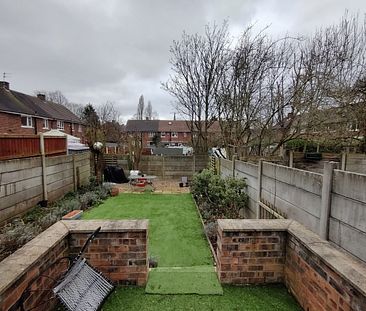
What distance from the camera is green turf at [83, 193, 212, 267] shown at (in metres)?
4.23

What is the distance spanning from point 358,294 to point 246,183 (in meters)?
4.23

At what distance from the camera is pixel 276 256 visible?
8.57 feet

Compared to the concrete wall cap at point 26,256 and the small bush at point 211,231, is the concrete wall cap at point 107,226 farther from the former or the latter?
the small bush at point 211,231

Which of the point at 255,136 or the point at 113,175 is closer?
the point at 255,136

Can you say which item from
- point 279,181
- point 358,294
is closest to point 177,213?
point 279,181

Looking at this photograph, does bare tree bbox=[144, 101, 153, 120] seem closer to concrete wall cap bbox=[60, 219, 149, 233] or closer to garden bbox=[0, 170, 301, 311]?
garden bbox=[0, 170, 301, 311]

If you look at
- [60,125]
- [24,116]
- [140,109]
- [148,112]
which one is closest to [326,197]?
[24,116]

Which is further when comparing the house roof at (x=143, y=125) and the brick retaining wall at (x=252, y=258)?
the house roof at (x=143, y=125)

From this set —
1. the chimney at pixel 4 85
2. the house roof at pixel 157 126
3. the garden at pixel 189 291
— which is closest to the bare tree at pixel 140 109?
the house roof at pixel 157 126

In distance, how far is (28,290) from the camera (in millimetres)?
1745

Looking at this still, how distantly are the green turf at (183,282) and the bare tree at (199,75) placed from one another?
31.0 ft

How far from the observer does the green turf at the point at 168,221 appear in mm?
4230

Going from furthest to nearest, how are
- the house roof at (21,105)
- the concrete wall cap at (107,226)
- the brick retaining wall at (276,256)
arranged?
the house roof at (21,105) → the concrete wall cap at (107,226) → the brick retaining wall at (276,256)

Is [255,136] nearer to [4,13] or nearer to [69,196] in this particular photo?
[69,196]
